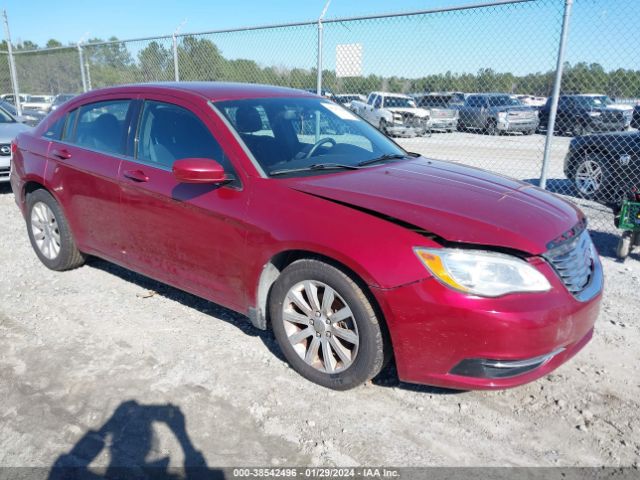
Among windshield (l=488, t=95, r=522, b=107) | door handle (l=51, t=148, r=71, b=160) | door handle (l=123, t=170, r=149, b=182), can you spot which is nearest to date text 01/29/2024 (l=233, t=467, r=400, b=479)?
door handle (l=123, t=170, r=149, b=182)

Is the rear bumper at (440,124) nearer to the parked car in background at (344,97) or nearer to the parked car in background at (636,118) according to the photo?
the parked car in background at (344,97)

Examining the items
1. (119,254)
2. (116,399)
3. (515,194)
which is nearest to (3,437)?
(116,399)

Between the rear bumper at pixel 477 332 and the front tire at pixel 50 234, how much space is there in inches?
125

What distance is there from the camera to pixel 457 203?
2.81m

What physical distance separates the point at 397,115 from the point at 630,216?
521 inches

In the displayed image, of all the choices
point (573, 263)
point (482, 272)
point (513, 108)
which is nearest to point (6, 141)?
point (482, 272)

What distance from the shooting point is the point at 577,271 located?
2.78 m

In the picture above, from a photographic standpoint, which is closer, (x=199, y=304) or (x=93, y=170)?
(x=93, y=170)

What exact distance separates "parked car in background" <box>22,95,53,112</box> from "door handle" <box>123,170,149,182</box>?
19539mm

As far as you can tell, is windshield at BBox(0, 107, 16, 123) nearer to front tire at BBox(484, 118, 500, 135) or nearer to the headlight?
the headlight

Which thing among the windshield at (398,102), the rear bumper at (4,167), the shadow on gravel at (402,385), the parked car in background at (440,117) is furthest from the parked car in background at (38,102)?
the shadow on gravel at (402,385)

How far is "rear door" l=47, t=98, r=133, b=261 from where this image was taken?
3924 mm

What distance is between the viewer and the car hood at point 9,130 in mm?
7914

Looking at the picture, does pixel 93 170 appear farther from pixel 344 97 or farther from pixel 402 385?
pixel 344 97
